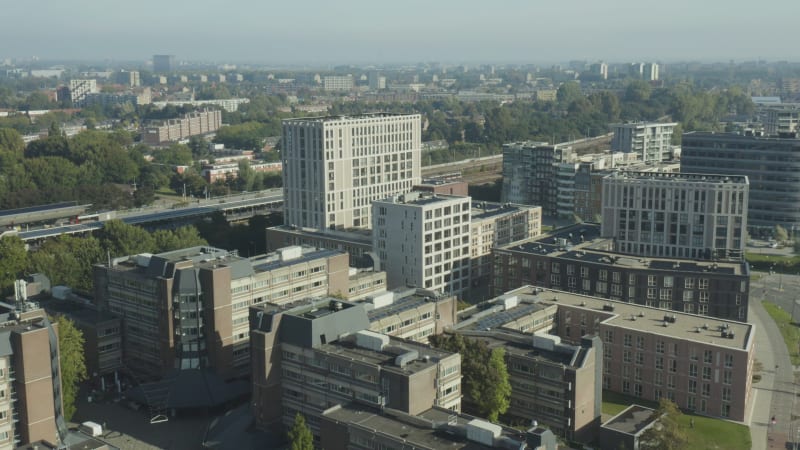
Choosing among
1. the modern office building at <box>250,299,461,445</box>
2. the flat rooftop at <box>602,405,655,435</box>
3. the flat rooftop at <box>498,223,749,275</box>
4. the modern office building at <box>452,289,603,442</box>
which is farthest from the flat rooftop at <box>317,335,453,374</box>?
the flat rooftop at <box>498,223,749,275</box>

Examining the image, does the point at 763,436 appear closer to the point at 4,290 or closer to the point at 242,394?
the point at 242,394

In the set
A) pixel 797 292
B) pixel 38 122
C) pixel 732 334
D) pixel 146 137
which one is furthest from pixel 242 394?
pixel 38 122

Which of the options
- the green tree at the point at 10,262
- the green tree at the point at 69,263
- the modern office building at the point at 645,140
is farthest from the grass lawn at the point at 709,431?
the modern office building at the point at 645,140

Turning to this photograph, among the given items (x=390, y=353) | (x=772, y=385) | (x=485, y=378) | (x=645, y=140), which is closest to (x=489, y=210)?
(x=772, y=385)

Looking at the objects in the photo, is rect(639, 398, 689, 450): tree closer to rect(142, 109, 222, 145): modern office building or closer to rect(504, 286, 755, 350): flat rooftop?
rect(504, 286, 755, 350): flat rooftop

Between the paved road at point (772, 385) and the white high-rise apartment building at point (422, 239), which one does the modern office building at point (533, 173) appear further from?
the white high-rise apartment building at point (422, 239)

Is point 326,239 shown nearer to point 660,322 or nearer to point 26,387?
point 660,322
